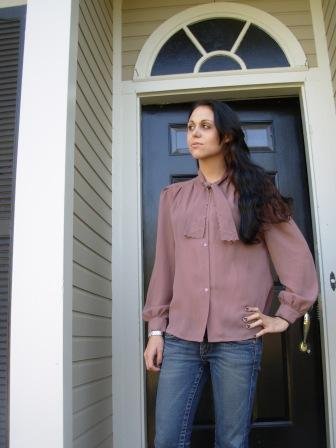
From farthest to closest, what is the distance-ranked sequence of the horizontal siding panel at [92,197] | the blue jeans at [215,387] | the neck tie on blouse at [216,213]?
the horizontal siding panel at [92,197], the neck tie on blouse at [216,213], the blue jeans at [215,387]

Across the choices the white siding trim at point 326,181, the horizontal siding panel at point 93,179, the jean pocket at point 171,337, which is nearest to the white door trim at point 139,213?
the white siding trim at point 326,181

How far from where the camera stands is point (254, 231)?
180 cm

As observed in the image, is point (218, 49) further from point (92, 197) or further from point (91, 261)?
point (91, 261)

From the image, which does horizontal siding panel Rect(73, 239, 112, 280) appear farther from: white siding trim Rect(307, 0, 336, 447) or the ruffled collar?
white siding trim Rect(307, 0, 336, 447)

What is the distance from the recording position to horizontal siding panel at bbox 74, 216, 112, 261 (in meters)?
2.09

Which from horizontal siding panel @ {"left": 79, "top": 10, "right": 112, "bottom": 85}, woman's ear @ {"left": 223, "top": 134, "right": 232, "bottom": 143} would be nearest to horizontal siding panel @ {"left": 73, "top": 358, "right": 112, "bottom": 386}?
woman's ear @ {"left": 223, "top": 134, "right": 232, "bottom": 143}

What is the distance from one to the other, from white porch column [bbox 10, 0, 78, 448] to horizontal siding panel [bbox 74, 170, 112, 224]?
5.9 inches

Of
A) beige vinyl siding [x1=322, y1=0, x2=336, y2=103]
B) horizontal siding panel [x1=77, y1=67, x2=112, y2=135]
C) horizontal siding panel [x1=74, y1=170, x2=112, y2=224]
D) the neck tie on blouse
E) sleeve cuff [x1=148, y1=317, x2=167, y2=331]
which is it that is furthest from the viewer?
beige vinyl siding [x1=322, y1=0, x2=336, y2=103]

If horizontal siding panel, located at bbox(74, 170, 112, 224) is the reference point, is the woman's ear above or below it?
above

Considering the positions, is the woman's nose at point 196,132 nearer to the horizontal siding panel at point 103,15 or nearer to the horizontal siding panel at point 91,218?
the horizontal siding panel at point 91,218

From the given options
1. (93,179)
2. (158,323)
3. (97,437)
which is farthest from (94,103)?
(97,437)

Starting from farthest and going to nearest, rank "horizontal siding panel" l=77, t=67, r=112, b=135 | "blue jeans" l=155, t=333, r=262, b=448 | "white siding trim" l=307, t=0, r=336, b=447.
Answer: "white siding trim" l=307, t=0, r=336, b=447
"horizontal siding panel" l=77, t=67, r=112, b=135
"blue jeans" l=155, t=333, r=262, b=448

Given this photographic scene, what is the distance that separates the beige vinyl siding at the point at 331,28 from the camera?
2621 mm

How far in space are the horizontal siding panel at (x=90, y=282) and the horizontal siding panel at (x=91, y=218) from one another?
0.22 metres
